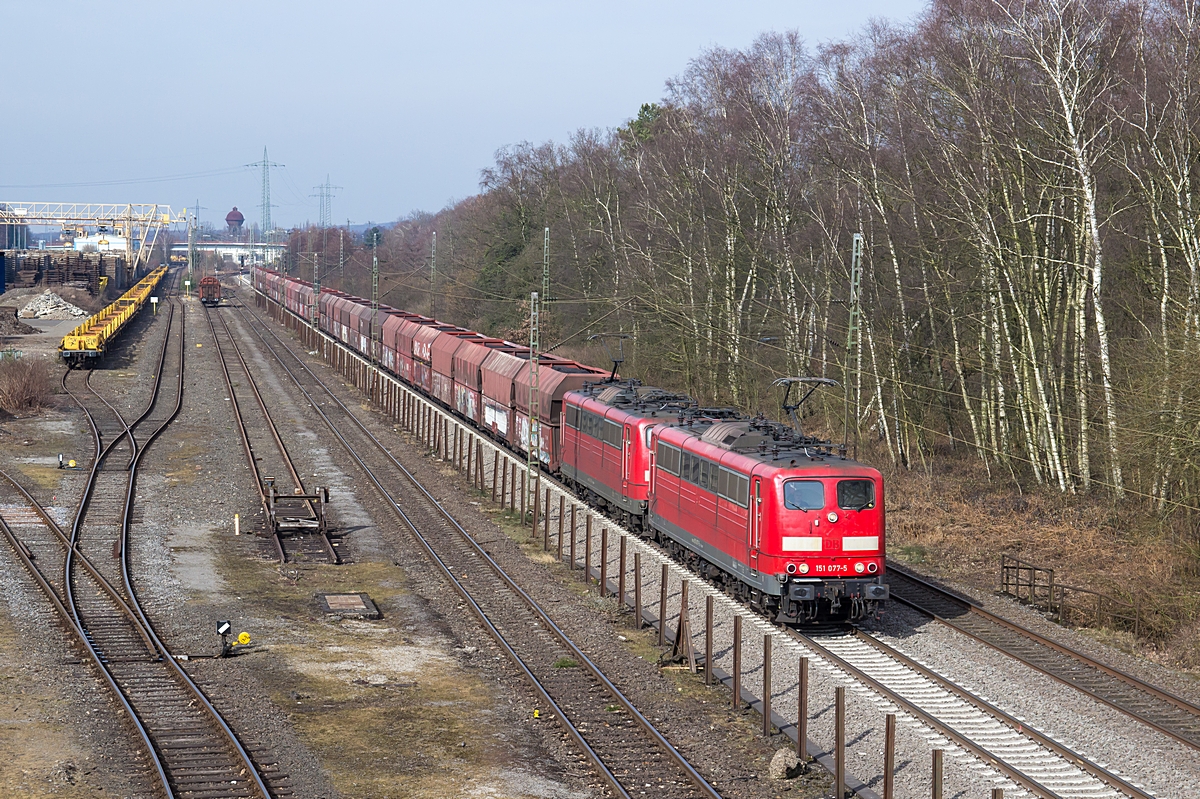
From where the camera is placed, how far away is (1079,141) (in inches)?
1095

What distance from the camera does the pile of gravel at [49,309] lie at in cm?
10138

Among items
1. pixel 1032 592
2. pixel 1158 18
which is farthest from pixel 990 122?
pixel 1032 592

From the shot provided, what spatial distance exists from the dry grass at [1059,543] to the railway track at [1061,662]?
5.34 feet

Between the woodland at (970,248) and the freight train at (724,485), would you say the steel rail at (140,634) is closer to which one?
the freight train at (724,485)

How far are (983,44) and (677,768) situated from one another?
2215cm

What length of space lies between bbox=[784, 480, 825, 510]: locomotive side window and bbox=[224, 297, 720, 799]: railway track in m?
4.23

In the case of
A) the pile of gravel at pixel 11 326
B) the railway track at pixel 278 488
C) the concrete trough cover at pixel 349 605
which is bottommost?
the concrete trough cover at pixel 349 605

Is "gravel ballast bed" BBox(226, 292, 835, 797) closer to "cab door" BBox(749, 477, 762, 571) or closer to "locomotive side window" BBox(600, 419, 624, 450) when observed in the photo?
"cab door" BBox(749, 477, 762, 571)

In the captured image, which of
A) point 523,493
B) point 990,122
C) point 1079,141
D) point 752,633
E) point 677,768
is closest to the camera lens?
point 677,768

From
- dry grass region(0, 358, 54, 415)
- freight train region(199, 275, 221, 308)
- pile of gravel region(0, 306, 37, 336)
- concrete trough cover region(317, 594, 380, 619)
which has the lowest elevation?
concrete trough cover region(317, 594, 380, 619)

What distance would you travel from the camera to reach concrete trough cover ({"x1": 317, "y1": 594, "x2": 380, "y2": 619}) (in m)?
22.4

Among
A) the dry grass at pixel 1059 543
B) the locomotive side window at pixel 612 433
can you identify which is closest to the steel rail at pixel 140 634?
the locomotive side window at pixel 612 433

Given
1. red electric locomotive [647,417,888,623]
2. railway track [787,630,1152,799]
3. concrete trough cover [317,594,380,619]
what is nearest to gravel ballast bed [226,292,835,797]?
concrete trough cover [317,594,380,619]

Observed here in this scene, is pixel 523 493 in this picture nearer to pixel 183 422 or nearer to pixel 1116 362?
pixel 1116 362
